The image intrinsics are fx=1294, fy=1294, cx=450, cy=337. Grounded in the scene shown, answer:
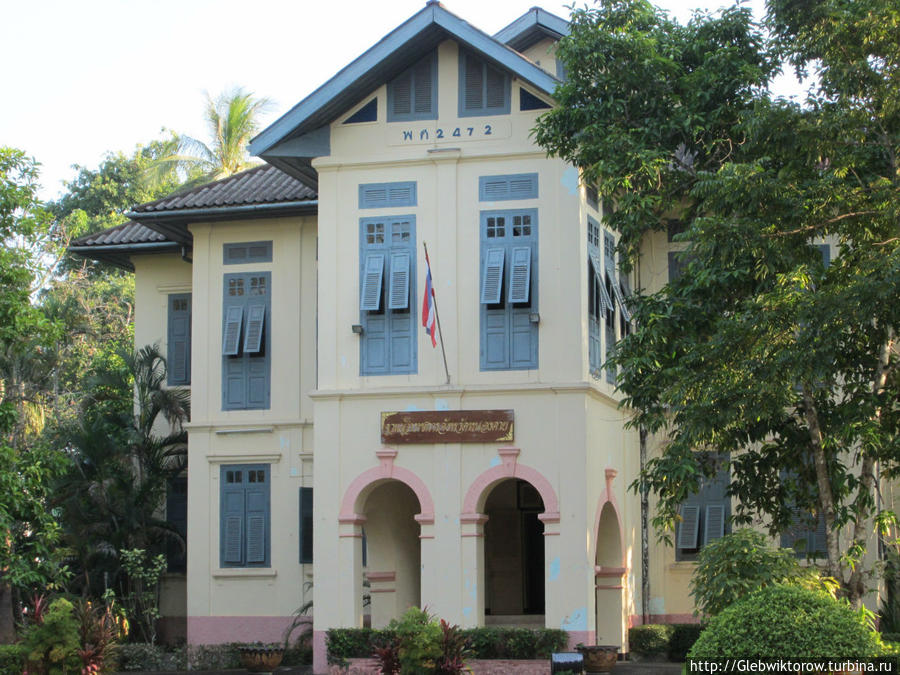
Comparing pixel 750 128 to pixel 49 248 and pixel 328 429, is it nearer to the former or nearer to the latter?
pixel 328 429

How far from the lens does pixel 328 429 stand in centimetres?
1944

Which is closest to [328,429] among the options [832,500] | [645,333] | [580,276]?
[580,276]

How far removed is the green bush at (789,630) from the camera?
11500mm

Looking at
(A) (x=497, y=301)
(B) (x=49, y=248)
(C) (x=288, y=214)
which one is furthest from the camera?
(B) (x=49, y=248)

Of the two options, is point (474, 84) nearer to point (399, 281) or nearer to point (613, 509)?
point (399, 281)

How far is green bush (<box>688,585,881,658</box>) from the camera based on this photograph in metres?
11.5

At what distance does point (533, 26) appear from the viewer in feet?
76.9

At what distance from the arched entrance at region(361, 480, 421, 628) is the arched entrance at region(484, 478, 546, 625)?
230cm

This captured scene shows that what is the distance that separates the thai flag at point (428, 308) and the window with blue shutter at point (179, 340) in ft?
21.4

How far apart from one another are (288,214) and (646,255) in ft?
20.9

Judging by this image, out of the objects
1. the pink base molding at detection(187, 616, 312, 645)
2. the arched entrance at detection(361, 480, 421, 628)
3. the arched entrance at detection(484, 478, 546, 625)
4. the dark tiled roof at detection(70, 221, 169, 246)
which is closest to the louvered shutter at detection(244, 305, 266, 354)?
the dark tiled roof at detection(70, 221, 169, 246)

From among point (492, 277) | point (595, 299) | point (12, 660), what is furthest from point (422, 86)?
point (12, 660)

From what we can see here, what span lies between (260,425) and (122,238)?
4.86 meters

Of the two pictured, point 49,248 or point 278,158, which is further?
point 49,248
